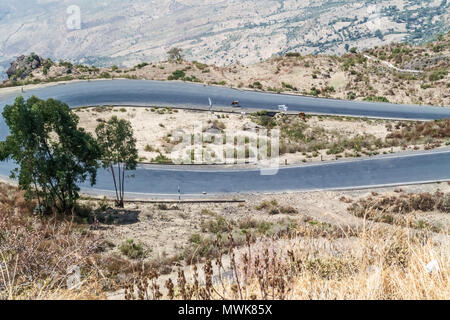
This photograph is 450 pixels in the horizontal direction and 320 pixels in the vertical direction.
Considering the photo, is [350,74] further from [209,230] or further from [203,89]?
[209,230]

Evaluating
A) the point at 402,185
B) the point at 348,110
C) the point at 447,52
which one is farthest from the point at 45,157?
the point at 447,52

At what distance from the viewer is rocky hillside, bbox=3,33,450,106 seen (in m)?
51.8

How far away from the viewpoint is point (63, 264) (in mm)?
5523

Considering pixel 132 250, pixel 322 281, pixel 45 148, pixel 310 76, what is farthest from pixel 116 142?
pixel 310 76

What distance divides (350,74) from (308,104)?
1562 centimetres

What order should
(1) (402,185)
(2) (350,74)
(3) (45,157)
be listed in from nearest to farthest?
1. (3) (45,157)
2. (1) (402,185)
3. (2) (350,74)

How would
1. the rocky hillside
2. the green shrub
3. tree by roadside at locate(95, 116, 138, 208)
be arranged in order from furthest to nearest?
the rocky hillside → tree by roadside at locate(95, 116, 138, 208) → the green shrub

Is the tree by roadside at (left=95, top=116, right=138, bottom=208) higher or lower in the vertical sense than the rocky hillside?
lower

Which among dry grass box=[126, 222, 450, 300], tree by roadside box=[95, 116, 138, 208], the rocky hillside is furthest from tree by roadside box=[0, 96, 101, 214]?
the rocky hillside

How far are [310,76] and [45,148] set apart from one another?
43.6 m

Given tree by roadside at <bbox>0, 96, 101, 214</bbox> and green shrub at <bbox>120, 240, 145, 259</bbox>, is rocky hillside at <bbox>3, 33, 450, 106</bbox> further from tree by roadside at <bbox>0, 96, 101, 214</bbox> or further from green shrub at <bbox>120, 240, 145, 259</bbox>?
green shrub at <bbox>120, 240, 145, 259</bbox>

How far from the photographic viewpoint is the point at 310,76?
55.4m

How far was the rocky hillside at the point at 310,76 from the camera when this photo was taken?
51844 millimetres

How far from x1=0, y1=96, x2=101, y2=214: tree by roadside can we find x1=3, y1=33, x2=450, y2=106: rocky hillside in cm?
3310
